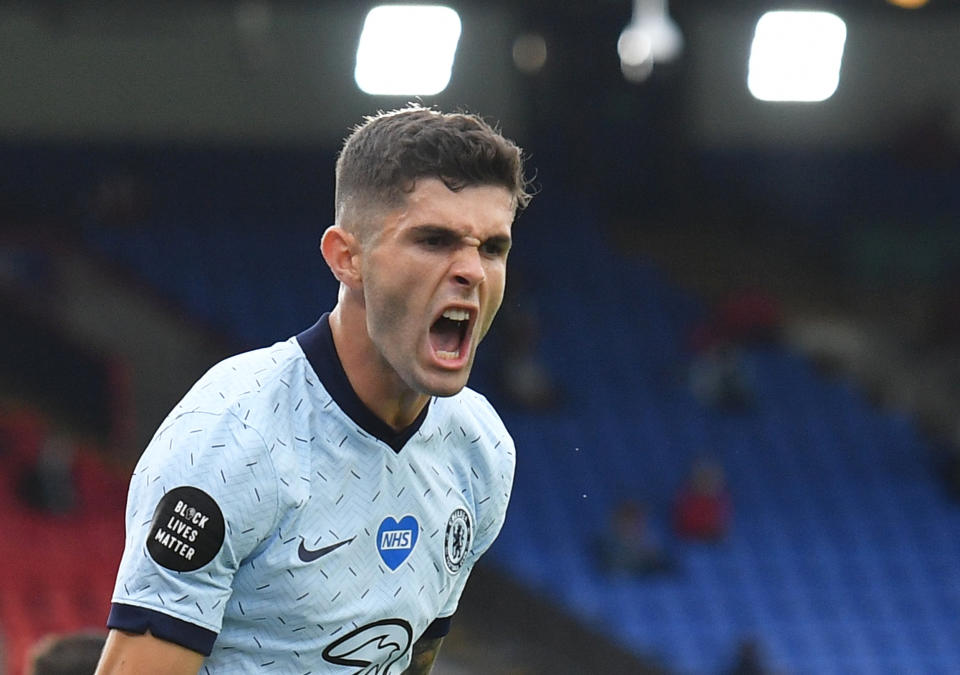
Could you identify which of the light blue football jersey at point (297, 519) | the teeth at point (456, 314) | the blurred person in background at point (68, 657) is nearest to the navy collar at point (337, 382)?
the light blue football jersey at point (297, 519)

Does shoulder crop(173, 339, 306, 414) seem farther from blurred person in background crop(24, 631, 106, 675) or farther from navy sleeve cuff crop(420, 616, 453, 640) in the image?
blurred person in background crop(24, 631, 106, 675)

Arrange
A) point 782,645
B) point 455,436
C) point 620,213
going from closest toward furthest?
point 455,436 < point 782,645 < point 620,213

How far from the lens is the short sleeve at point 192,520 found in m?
2.11

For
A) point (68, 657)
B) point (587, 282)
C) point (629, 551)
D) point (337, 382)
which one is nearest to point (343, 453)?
point (337, 382)

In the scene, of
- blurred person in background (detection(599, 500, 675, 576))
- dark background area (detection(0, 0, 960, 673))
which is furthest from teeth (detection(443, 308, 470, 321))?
blurred person in background (detection(599, 500, 675, 576))

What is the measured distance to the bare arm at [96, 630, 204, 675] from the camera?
6.94 feet

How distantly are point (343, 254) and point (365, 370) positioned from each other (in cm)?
18

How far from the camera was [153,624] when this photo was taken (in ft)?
6.96

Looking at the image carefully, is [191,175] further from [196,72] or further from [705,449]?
[705,449]

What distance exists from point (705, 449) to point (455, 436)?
11.2 metres

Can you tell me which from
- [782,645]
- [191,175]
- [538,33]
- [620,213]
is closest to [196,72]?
[191,175]

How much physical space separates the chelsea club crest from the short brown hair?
1.76ft

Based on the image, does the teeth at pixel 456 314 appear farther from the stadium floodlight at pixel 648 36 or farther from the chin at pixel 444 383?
the stadium floodlight at pixel 648 36

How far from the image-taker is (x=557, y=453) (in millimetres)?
13250
